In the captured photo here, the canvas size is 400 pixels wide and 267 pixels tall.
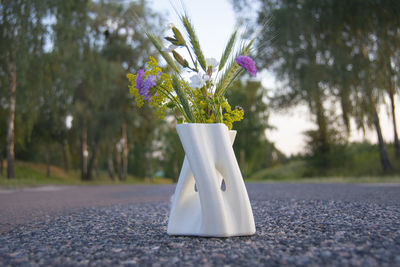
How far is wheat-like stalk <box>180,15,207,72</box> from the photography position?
2934 mm

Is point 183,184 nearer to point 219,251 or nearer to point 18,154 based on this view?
point 219,251

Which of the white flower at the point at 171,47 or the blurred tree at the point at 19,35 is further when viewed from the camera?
the blurred tree at the point at 19,35

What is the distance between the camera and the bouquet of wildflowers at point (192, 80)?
2.95m

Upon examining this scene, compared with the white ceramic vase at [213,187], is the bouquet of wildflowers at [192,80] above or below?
above

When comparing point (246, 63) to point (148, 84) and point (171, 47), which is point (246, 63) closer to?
point (171, 47)

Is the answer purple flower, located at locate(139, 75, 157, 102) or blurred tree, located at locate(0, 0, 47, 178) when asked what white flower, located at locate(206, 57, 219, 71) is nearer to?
purple flower, located at locate(139, 75, 157, 102)

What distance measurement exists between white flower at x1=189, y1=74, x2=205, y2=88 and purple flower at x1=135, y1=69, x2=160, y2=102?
1.08ft

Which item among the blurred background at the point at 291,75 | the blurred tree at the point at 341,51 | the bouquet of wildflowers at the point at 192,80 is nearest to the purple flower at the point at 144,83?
the bouquet of wildflowers at the point at 192,80

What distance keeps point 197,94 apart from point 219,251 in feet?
4.59

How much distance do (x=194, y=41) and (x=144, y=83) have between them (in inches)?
22.5

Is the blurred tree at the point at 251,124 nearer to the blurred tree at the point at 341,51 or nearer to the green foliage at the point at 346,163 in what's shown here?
the green foliage at the point at 346,163

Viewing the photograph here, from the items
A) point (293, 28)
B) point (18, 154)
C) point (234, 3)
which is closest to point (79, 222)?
point (293, 28)

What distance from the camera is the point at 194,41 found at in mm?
2971

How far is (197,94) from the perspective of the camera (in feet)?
10.3
